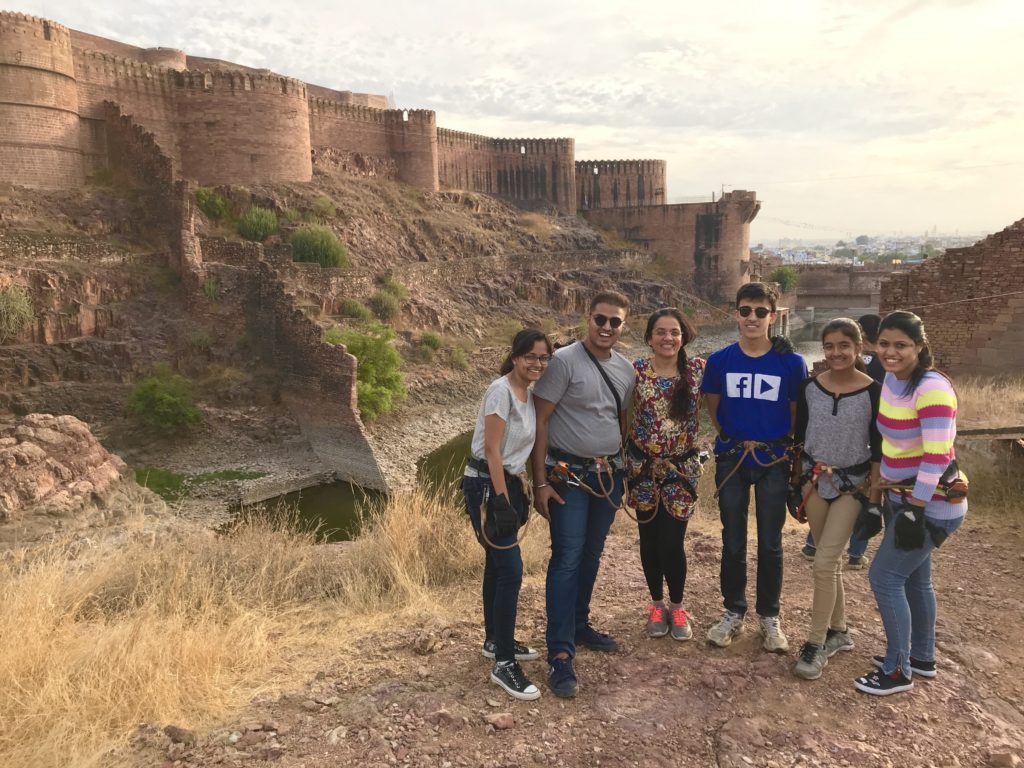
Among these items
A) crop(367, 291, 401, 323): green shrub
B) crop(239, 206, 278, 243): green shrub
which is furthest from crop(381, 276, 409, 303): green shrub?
crop(239, 206, 278, 243): green shrub

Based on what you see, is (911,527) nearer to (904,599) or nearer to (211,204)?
(904,599)

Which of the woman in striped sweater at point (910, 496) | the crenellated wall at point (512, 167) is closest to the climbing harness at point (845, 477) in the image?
the woman in striped sweater at point (910, 496)

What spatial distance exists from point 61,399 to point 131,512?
4776 millimetres

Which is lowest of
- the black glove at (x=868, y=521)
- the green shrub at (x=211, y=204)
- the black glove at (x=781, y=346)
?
the black glove at (x=868, y=521)

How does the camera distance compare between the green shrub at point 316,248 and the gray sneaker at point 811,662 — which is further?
the green shrub at point 316,248

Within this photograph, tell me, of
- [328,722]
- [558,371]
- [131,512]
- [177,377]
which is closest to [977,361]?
[558,371]

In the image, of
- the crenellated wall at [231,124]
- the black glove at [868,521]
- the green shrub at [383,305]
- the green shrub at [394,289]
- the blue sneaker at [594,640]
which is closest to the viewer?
the black glove at [868,521]

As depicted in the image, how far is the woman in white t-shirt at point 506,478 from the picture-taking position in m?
3.46

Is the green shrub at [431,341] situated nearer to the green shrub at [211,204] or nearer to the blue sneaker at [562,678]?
the green shrub at [211,204]

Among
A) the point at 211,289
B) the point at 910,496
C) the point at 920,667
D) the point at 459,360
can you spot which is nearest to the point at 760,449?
the point at 910,496

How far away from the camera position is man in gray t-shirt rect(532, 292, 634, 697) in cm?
362

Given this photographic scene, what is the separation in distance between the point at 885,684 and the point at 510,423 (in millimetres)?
2185

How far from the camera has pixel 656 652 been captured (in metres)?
3.91

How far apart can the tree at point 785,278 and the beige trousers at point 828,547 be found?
4680 cm
